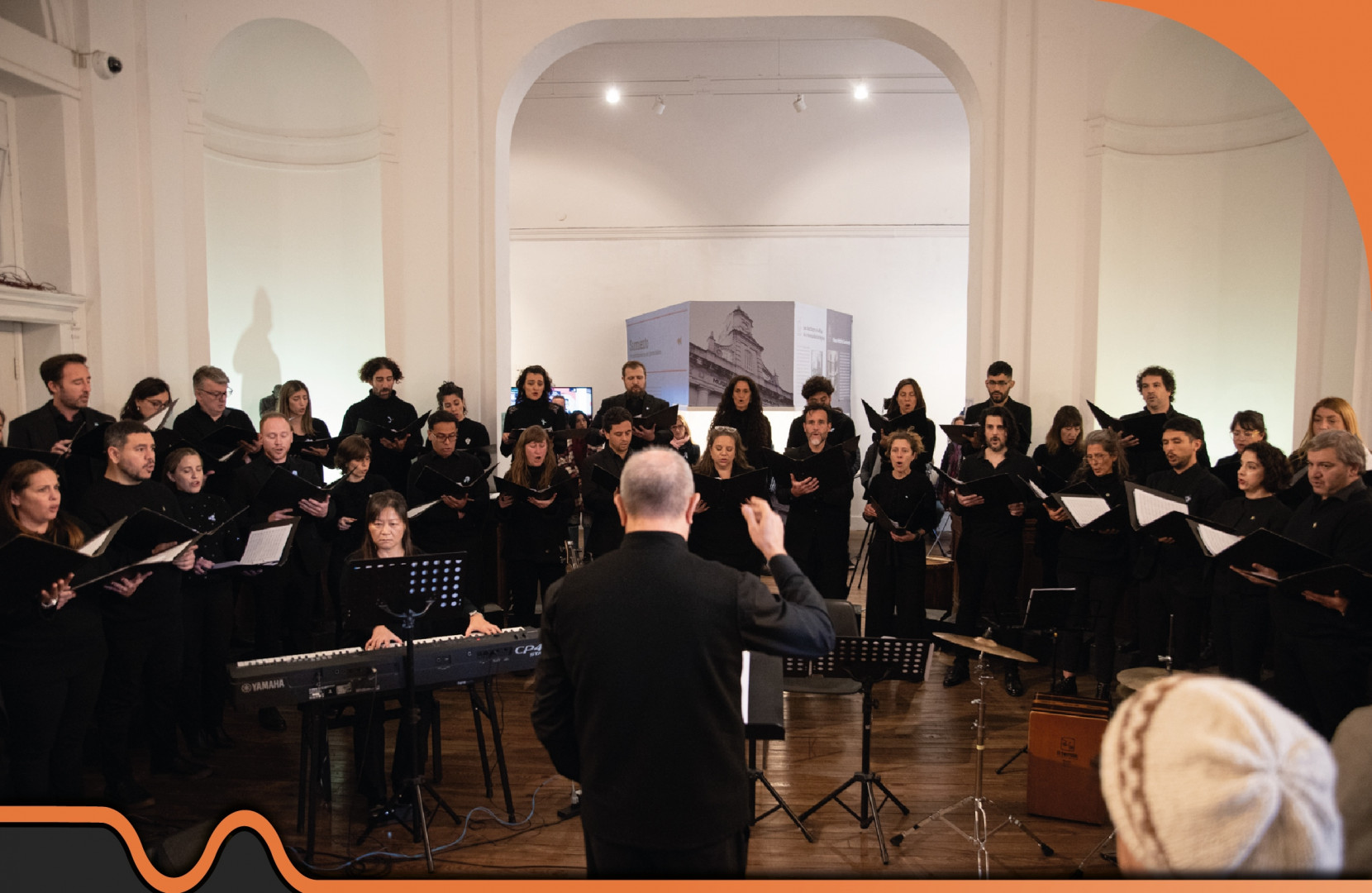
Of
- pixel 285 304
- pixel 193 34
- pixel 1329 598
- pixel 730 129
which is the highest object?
pixel 730 129

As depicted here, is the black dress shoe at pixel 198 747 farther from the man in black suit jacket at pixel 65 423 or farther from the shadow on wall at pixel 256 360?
the shadow on wall at pixel 256 360

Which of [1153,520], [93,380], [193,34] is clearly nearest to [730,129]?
[193,34]

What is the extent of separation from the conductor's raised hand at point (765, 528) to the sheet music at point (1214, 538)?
266 cm

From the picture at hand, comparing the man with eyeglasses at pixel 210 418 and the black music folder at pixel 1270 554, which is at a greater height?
the man with eyeglasses at pixel 210 418

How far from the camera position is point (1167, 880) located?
104cm

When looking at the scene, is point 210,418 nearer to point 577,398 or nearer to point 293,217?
point 293,217

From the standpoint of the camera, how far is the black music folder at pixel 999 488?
5.08 metres

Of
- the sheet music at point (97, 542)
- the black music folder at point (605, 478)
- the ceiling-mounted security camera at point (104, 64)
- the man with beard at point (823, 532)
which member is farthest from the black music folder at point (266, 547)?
the ceiling-mounted security camera at point (104, 64)

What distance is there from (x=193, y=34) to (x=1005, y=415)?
20.7 feet

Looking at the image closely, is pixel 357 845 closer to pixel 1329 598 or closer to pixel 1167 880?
pixel 1167 880

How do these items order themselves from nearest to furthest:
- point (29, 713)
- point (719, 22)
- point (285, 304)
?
point (29, 713) → point (719, 22) → point (285, 304)

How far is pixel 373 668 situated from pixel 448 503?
6.97 ft

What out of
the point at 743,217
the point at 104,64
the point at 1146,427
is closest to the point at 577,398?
the point at 743,217

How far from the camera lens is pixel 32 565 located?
3002 mm
